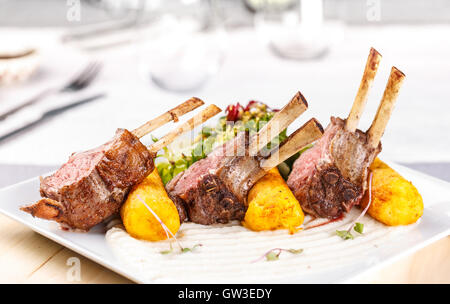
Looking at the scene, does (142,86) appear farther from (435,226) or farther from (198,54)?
(435,226)

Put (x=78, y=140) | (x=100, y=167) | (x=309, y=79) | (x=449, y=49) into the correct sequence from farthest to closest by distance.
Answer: (x=449, y=49)
(x=309, y=79)
(x=78, y=140)
(x=100, y=167)

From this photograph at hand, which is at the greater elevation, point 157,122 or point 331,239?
point 157,122

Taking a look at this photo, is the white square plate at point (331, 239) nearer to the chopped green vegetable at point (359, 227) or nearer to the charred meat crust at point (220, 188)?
the chopped green vegetable at point (359, 227)

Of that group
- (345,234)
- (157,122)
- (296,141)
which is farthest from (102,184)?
(345,234)

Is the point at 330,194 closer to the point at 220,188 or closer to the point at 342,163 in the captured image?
the point at 342,163

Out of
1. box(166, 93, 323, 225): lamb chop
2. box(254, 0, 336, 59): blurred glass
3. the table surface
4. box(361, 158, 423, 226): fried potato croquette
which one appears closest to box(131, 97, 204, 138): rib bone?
box(166, 93, 323, 225): lamb chop

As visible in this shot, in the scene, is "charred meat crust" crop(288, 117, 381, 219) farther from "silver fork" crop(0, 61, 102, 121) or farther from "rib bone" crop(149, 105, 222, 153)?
"silver fork" crop(0, 61, 102, 121)

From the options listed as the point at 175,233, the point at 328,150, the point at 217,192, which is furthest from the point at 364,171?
the point at 175,233
